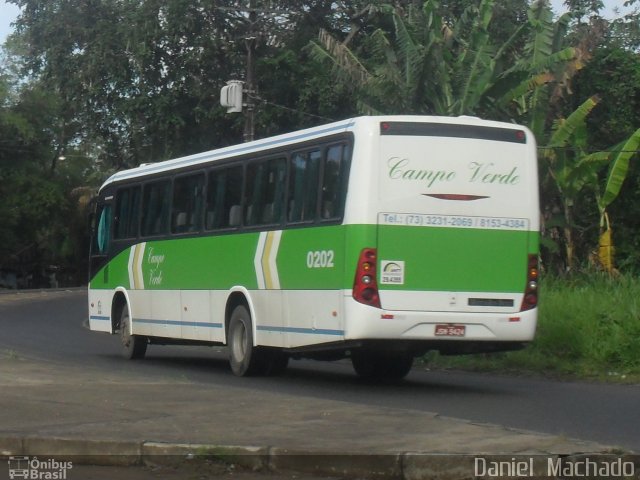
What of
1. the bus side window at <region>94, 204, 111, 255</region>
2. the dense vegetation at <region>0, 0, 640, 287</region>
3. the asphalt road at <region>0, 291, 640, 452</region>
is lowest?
the asphalt road at <region>0, 291, 640, 452</region>

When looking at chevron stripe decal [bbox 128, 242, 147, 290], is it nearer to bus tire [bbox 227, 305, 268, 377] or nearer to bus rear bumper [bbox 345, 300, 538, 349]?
bus tire [bbox 227, 305, 268, 377]

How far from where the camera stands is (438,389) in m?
14.1

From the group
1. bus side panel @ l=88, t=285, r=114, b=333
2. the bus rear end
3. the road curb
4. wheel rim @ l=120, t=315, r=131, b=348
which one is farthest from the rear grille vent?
bus side panel @ l=88, t=285, r=114, b=333

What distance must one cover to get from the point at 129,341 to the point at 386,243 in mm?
7524

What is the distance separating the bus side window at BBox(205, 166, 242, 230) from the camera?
16.0 meters

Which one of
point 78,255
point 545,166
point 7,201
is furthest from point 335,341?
point 78,255

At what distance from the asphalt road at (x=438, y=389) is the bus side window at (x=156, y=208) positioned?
2104mm

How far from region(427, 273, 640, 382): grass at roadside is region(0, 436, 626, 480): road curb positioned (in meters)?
7.70

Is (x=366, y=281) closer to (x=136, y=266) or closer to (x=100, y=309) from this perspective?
(x=136, y=266)

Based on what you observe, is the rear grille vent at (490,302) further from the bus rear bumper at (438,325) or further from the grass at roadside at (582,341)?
the grass at roadside at (582,341)

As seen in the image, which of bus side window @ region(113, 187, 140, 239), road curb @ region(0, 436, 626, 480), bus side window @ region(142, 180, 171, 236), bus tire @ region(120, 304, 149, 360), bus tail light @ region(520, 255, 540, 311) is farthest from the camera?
bus tire @ region(120, 304, 149, 360)

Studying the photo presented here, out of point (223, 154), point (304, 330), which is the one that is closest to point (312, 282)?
point (304, 330)

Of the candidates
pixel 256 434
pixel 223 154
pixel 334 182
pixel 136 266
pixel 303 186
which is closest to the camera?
pixel 256 434

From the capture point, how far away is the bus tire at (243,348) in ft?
51.0
